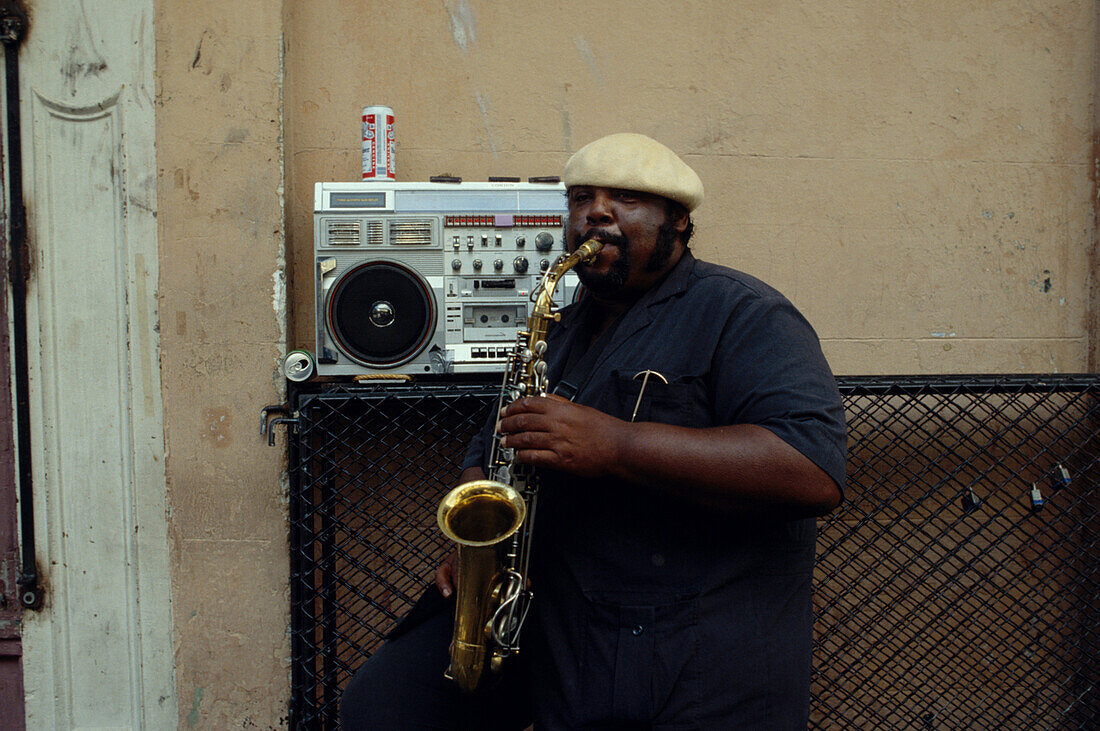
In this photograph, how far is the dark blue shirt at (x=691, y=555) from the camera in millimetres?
1481

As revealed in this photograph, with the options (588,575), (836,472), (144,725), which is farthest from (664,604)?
(144,725)

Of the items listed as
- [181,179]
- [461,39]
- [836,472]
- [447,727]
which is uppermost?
[461,39]

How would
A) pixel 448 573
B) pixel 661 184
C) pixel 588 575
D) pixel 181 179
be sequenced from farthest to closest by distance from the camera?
pixel 181 179, pixel 448 573, pixel 661 184, pixel 588 575

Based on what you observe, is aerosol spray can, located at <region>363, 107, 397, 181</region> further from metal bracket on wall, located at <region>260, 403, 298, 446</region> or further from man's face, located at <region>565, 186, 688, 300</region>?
man's face, located at <region>565, 186, 688, 300</region>

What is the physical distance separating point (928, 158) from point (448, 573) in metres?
2.53

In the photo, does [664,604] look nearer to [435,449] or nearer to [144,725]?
[435,449]

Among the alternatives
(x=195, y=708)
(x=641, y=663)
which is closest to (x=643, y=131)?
(x=641, y=663)

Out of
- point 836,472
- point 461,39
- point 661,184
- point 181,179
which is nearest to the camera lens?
point 836,472

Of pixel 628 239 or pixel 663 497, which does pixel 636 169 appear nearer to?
pixel 628 239

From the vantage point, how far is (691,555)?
154 centimetres

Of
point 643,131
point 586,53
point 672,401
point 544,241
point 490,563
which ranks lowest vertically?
point 490,563

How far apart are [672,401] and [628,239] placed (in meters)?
0.39

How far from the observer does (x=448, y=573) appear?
1.89 meters

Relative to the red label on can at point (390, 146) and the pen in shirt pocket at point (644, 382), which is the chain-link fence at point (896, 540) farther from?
the pen in shirt pocket at point (644, 382)
